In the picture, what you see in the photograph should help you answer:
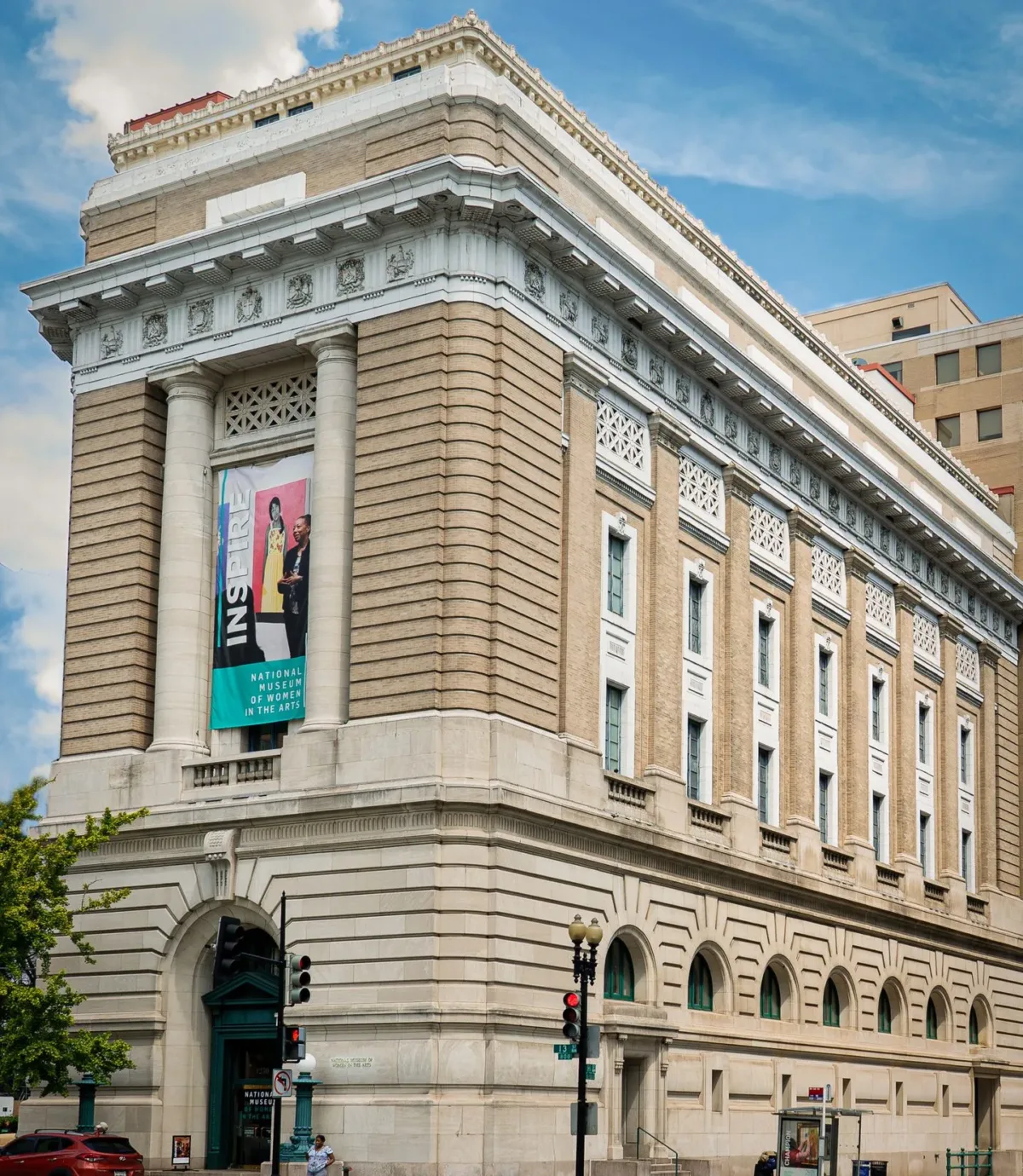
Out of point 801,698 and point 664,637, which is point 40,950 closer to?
point 664,637

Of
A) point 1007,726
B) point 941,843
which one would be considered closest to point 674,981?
point 941,843

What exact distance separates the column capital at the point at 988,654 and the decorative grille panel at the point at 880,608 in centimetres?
1040

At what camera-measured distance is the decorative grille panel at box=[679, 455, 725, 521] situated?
54531 millimetres

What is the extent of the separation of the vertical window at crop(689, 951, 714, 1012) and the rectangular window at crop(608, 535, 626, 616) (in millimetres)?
9605

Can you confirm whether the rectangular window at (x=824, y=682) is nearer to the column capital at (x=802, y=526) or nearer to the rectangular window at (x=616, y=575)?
the column capital at (x=802, y=526)

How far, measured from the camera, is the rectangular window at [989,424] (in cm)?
8888

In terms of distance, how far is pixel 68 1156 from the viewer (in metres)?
39.7

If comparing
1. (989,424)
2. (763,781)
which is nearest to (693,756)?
(763,781)

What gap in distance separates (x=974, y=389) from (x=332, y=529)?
5171 cm

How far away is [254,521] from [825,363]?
93.0 ft

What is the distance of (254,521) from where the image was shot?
159 ft

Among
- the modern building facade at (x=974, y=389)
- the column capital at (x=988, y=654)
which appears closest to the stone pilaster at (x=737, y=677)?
the column capital at (x=988, y=654)

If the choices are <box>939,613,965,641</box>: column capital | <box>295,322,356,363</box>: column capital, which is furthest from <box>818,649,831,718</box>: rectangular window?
<box>295,322,356,363</box>: column capital

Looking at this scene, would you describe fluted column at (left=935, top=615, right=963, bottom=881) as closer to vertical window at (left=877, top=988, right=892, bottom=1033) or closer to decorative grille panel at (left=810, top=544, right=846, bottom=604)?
vertical window at (left=877, top=988, right=892, bottom=1033)
